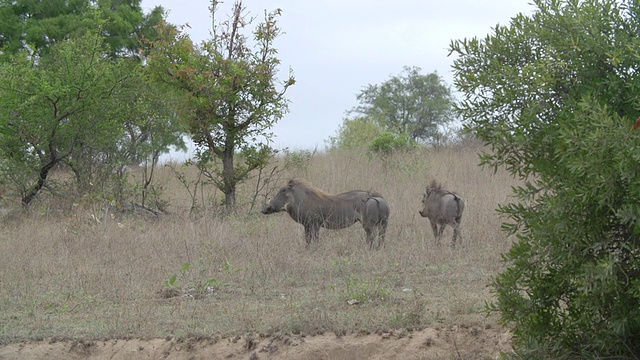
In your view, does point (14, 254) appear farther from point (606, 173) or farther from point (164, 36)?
point (606, 173)

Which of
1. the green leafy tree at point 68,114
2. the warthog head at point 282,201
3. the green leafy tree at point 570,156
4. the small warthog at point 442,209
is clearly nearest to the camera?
the green leafy tree at point 570,156

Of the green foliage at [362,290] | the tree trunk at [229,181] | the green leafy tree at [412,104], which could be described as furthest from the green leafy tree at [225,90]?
the green leafy tree at [412,104]

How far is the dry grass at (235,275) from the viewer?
7.86 meters

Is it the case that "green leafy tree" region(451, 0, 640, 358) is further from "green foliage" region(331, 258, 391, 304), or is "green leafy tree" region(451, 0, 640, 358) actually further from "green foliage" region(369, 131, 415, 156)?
"green foliage" region(369, 131, 415, 156)

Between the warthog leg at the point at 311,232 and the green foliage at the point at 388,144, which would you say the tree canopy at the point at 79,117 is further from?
the green foliage at the point at 388,144

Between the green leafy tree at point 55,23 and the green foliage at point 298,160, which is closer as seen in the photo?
the green foliage at point 298,160

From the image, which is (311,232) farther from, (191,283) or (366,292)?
(366,292)

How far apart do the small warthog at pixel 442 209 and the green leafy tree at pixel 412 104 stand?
60.6ft

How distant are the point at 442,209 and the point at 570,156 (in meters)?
6.70

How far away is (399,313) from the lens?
7.59 metres

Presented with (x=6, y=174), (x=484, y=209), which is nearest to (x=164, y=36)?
(x=6, y=174)

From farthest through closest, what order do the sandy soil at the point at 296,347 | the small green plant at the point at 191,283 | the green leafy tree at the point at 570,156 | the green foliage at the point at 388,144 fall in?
the green foliage at the point at 388,144
the small green plant at the point at 191,283
the sandy soil at the point at 296,347
the green leafy tree at the point at 570,156

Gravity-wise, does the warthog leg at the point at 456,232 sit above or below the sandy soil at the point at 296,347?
above

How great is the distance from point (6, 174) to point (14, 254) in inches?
183
